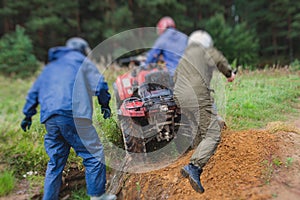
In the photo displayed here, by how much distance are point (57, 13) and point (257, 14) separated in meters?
11.3

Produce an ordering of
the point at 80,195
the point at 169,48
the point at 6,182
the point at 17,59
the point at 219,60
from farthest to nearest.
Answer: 1. the point at 17,59
2. the point at 169,48
3. the point at 80,195
4. the point at 6,182
5. the point at 219,60

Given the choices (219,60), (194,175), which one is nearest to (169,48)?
(219,60)

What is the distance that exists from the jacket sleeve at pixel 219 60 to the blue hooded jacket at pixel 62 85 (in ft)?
4.46

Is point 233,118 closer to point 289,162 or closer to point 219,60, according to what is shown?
point 219,60

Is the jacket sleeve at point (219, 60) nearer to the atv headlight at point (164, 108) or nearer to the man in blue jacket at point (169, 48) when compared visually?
the atv headlight at point (164, 108)

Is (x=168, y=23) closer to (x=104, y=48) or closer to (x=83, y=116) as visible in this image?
(x=83, y=116)

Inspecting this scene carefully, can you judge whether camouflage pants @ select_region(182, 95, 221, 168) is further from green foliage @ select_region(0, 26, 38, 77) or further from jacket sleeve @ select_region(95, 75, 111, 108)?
green foliage @ select_region(0, 26, 38, 77)

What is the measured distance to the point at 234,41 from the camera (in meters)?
12.2

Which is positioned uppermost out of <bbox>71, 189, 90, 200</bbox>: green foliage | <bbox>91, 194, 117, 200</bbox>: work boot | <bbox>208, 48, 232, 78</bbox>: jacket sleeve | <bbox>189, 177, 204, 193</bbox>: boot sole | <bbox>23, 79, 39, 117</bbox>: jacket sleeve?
<bbox>208, 48, 232, 78</bbox>: jacket sleeve

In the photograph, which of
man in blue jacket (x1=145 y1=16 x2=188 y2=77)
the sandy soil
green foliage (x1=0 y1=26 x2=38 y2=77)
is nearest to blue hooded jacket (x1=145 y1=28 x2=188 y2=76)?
man in blue jacket (x1=145 y1=16 x2=188 y2=77)

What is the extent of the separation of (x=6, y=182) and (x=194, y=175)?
8.28 ft

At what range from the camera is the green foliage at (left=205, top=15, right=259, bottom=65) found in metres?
11.8

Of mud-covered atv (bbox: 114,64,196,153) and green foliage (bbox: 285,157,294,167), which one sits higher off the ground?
mud-covered atv (bbox: 114,64,196,153)

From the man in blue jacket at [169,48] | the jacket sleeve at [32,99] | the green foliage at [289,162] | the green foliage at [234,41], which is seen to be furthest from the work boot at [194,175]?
the green foliage at [234,41]
